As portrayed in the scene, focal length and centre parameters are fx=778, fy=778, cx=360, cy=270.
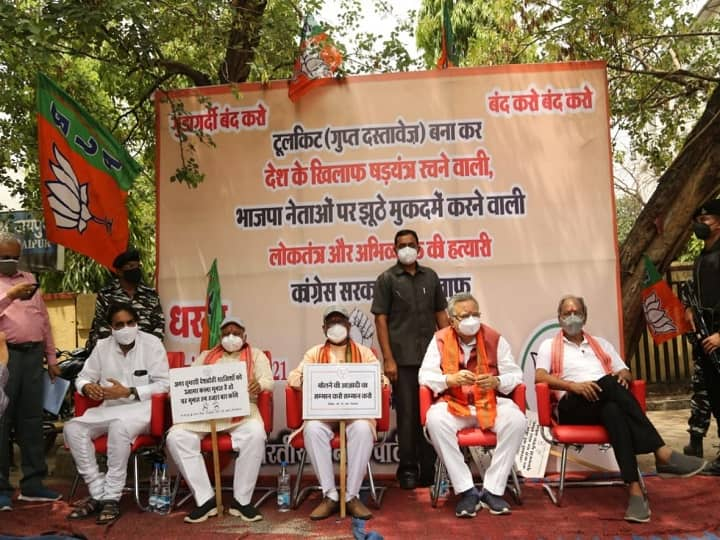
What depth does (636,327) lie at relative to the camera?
648cm

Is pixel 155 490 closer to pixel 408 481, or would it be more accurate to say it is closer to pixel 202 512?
pixel 202 512

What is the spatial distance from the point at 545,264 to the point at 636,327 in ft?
4.33

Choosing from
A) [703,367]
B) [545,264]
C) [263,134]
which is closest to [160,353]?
[263,134]

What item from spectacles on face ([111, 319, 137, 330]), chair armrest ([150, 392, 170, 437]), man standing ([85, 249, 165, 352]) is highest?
man standing ([85, 249, 165, 352])

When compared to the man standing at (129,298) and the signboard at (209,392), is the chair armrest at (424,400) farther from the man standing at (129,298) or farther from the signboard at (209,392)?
the man standing at (129,298)

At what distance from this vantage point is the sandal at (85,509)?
475 cm

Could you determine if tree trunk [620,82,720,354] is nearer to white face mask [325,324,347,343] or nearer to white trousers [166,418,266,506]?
white face mask [325,324,347,343]

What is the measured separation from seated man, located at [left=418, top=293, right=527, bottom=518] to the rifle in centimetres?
144

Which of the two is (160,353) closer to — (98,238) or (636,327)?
(98,238)

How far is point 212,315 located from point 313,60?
2048 millimetres

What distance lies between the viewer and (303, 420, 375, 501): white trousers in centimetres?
467

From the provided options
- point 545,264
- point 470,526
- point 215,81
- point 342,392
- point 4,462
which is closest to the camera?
point 470,526

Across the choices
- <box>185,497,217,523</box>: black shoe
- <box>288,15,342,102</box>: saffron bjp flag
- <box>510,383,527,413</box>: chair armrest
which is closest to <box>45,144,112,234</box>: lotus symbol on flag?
<box>288,15,342,102</box>: saffron bjp flag

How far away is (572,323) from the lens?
5.02 metres
